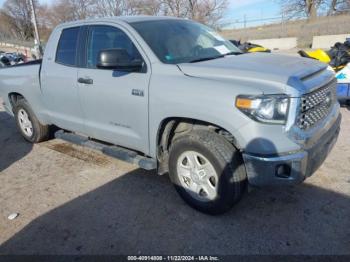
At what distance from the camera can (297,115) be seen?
8.87 feet

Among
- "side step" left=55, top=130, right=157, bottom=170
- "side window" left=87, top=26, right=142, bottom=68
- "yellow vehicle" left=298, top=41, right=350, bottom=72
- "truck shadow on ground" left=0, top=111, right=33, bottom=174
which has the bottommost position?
"truck shadow on ground" left=0, top=111, right=33, bottom=174

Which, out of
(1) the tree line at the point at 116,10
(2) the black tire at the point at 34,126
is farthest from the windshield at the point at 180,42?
(1) the tree line at the point at 116,10

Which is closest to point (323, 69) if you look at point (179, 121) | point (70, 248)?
point (179, 121)

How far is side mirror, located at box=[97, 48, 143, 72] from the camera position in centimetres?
325

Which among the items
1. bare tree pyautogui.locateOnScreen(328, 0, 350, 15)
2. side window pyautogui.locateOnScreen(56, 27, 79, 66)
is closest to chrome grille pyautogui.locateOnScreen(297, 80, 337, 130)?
side window pyautogui.locateOnScreen(56, 27, 79, 66)

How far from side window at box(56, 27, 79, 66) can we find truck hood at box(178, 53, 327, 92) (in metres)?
1.81

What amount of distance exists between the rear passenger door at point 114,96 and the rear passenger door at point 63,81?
0.67 ft

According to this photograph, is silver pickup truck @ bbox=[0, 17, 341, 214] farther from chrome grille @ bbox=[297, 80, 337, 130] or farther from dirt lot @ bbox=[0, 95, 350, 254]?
dirt lot @ bbox=[0, 95, 350, 254]

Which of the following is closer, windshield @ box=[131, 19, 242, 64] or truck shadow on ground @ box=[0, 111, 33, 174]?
windshield @ box=[131, 19, 242, 64]

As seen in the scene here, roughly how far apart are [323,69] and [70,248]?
3.06 metres

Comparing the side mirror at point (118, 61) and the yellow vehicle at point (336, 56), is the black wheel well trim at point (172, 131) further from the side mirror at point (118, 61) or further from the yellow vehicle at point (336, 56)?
the yellow vehicle at point (336, 56)

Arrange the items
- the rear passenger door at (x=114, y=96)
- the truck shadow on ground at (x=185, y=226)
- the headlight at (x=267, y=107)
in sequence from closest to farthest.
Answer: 1. the headlight at (x=267, y=107)
2. the truck shadow on ground at (x=185, y=226)
3. the rear passenger door at (x=114, y=96)

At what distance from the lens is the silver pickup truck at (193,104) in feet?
8.90

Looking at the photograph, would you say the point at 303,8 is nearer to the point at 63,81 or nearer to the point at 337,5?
the point at 337,5
